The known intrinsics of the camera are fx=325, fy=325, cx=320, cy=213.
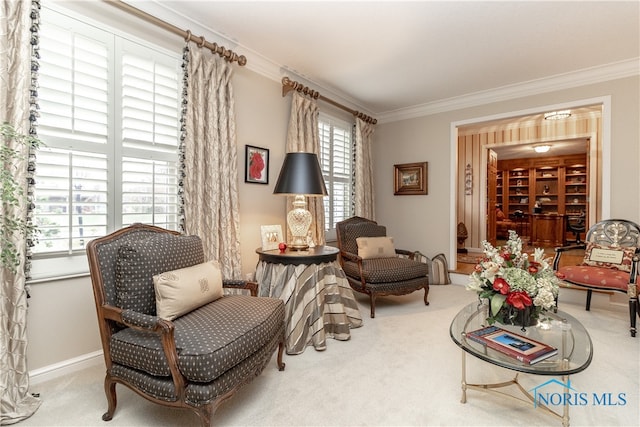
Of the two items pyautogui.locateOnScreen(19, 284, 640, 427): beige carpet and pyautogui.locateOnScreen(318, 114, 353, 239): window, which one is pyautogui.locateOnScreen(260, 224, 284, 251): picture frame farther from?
pyautogui.locateOnScreen(318, 114, 353, 239): window

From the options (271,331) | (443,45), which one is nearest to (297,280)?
(271,331)

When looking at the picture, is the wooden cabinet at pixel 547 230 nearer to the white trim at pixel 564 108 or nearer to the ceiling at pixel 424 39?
the white trim at pixel 564 108

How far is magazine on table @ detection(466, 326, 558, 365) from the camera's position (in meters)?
1.51

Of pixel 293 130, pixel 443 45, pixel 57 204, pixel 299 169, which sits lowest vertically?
pixel 57 204

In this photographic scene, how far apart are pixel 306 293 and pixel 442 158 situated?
3.34 meters

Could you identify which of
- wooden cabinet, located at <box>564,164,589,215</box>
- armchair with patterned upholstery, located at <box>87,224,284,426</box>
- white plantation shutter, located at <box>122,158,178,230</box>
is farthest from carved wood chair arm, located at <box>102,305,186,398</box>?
wooden cabinet, located at <box>564,164,589,215</box>

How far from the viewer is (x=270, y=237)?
10.5ft

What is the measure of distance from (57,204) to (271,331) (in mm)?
1594

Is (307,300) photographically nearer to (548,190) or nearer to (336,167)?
(336,167)

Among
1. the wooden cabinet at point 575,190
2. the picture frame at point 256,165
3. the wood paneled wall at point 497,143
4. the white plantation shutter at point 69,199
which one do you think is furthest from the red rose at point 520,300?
the wooden cabinet at point 575,190

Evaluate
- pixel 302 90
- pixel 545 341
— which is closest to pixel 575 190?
pixel 302 90

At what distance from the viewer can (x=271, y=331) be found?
1885mm

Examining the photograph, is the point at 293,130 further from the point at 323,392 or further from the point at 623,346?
the point at 623,346

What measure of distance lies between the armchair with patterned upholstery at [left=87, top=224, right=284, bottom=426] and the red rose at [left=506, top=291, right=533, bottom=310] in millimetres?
1343
